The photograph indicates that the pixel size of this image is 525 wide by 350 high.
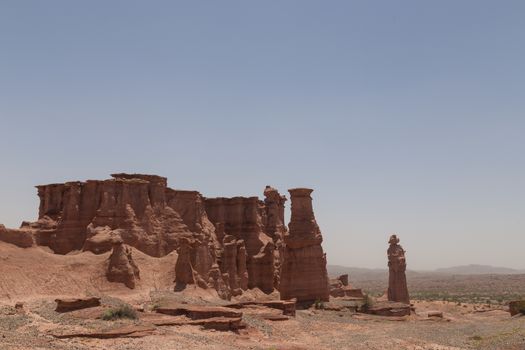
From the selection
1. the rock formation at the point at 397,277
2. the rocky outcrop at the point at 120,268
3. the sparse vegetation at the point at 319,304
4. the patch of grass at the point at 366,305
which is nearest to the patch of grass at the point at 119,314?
the rocky outcrop at the point at 120,268

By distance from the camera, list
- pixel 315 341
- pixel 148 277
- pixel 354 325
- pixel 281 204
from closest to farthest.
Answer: pixel 315 341
pixel 354 325
pixel 148 277
pixel 281 204

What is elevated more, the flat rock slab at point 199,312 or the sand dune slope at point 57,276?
the sand dune slope at point 57,276

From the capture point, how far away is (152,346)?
28062 mm

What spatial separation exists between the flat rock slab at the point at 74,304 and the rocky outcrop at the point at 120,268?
9.85 meters

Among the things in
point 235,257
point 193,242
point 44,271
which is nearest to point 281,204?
point 235,257

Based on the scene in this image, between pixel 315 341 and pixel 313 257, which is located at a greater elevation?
pixel 313 257

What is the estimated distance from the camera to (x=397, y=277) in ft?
227

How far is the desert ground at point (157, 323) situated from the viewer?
2952 cm

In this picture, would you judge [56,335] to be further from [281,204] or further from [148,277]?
[281,204]

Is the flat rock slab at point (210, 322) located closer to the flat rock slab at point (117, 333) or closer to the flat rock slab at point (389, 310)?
the flat rock slab at point (117, 333)

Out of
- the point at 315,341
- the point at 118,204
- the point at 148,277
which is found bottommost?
the point at 315,341

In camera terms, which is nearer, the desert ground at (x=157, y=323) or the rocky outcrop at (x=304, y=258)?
the desert ground at (x=157, y=323)

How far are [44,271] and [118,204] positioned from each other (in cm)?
1173

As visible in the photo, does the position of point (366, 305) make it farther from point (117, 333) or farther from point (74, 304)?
point (117, 333)
